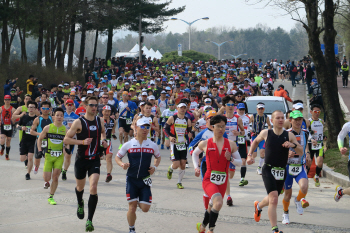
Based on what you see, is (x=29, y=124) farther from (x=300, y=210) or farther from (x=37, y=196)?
(x=300, y=210)

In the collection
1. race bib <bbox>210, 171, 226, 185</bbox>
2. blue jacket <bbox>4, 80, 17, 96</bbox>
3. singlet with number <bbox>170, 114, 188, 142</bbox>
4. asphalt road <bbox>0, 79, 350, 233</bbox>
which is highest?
blue jacket <bbox>4, 80, 17, 96</bbox>

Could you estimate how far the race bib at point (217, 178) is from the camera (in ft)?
22.4

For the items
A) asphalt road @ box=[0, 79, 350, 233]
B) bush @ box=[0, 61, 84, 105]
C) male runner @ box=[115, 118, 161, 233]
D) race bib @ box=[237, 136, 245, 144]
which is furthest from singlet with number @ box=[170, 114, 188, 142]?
bush @ box=[0, 61, 84, 105]

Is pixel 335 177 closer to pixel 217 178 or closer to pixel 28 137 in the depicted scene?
pixel 217 178

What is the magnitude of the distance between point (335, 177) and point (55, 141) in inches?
252

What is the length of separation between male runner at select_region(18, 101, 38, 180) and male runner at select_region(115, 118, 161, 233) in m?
5.53

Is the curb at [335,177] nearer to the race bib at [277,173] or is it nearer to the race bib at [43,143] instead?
the race bib at [277,173]

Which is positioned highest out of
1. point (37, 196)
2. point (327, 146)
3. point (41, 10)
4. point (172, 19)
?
point (172, 19)

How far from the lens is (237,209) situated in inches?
348

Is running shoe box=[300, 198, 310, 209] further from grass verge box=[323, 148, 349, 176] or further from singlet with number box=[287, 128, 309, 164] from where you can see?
grass verge box=[323, 148, 349, 176]

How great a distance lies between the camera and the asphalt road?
7602mm

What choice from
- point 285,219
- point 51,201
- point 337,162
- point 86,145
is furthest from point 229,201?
point 337,162

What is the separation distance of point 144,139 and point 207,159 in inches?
38.8

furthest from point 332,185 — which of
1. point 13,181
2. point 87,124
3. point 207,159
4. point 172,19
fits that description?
Answer: point 172,19
